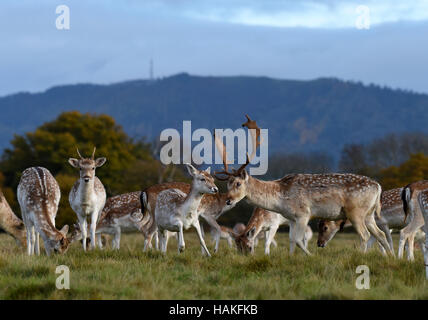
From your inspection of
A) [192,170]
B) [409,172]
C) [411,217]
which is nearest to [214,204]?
[192,170]

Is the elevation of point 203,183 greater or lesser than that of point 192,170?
lesser

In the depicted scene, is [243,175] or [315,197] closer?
[315,197]

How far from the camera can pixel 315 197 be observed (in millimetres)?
9586

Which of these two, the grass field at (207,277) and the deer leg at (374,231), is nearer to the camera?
the grass field at (207,277)

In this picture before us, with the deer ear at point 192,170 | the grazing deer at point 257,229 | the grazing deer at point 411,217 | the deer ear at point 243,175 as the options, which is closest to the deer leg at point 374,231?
the grazing deer at point 411,217

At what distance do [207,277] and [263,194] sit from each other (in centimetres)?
253

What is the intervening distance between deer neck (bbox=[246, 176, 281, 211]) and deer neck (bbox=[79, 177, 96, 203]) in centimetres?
236

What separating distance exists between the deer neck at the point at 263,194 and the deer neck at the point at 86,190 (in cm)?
236

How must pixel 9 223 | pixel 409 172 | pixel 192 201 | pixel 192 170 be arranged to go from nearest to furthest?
pixel 192 201, pixel 192 170, pixel 9 223, pixel 409 172

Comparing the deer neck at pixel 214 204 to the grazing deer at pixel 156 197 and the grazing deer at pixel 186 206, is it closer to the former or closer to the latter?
the grazing deer at pixel 156 197

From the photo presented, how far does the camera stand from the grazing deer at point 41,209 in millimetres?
9305

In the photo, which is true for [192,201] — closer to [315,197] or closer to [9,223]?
[315,197]

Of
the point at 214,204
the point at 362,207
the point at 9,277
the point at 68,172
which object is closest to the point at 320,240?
the point at 214,204

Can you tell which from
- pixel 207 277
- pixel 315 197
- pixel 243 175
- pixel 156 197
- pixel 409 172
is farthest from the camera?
pixel 409 172
